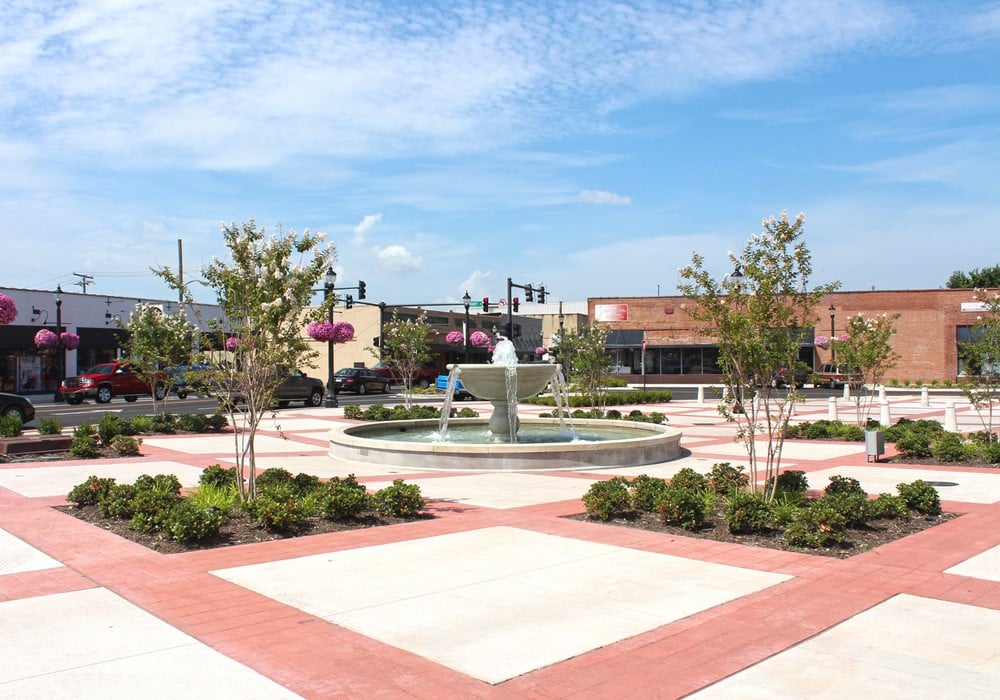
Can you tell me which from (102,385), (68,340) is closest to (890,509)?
(102,385)

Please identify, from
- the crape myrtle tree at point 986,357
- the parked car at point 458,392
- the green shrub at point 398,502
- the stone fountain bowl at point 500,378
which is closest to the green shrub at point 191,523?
the green shrub at point 398,502

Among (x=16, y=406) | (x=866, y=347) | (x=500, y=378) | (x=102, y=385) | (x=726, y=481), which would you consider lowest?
(x=726, y=481)

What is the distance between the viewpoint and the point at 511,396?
1753 cm

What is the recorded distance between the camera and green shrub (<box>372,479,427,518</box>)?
10.2 metres

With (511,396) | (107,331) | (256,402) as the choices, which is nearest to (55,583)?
(256,402)

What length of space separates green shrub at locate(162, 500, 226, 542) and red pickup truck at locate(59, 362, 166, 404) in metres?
30.6

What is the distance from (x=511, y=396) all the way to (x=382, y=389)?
3431 cm

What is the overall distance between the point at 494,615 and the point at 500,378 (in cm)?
1095

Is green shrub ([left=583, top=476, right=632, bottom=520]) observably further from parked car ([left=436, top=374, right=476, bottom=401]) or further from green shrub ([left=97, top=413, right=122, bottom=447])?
parked car ([left=436, top=374, right=476, bottom=401])

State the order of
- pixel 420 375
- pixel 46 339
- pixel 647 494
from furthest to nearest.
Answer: pixel 420 375, pixel 46 339, pixel 647 494

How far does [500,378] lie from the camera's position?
675 inches

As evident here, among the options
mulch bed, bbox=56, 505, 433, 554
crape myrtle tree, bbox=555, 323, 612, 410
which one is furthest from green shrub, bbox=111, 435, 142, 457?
crape myrtle tree, bbox=555, 323, 612, 410

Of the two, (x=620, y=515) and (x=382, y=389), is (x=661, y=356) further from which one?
(x=620, y=515)

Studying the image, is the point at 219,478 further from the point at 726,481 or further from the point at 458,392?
the point at 458,392
